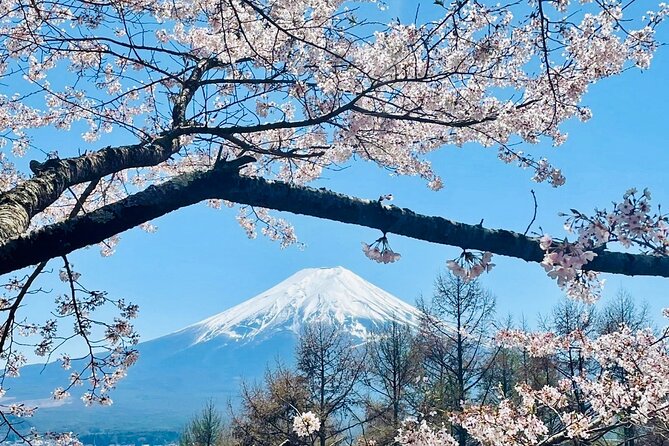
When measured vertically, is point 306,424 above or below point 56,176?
below

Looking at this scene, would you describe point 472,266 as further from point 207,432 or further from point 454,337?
point 207,432

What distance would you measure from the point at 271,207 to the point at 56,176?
3.09ft

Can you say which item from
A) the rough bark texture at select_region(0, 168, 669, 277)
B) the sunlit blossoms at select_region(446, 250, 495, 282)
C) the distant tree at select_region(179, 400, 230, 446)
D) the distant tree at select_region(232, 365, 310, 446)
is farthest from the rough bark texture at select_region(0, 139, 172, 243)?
the distant tree at select_region(179, 400, 230, 446)

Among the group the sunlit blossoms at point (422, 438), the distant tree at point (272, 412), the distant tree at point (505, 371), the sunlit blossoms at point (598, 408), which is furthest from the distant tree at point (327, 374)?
the sunlit blossoms at point (422, 438)

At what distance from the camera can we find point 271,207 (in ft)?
7.70

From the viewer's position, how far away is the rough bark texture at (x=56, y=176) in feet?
6.63

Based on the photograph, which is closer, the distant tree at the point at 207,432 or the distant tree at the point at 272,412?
the distant tree at the point at 272,412

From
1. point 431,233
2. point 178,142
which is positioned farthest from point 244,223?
point 431,233

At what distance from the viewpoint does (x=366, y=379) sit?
17.5m

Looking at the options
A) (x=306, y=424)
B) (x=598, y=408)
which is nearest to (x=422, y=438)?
(x=306, y=424)

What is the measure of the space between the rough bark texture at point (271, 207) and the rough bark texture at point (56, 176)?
4.6 inches

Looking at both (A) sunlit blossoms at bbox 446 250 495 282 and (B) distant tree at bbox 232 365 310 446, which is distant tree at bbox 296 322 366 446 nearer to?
(B) distant tree at bbox 232 365 310 446

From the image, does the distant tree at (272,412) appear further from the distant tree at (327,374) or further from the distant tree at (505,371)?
the distant tree at (505,371)

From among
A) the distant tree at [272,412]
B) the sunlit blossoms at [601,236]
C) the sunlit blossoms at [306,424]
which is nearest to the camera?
the sunlit blossoms at [601,236]
